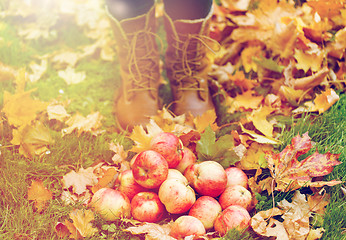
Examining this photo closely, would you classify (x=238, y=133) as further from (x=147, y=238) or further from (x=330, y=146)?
(x=147, y=238)

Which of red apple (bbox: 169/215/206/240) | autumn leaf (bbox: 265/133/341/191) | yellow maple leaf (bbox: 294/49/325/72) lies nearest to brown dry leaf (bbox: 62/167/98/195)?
red apple (bbox: 169/215/206/240)

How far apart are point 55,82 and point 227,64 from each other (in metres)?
1.22

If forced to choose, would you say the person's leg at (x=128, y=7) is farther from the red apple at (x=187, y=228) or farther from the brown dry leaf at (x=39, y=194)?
the red apple at (x=187, y=228)

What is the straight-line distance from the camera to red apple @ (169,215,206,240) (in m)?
1.23

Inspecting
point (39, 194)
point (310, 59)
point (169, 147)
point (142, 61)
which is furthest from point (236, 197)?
point (310, 59)

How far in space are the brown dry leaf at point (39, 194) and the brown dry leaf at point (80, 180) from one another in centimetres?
8

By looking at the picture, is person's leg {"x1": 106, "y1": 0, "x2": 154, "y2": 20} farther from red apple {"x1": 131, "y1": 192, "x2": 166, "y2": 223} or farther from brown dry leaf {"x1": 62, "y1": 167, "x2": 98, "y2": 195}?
red apple {"x1": 131, "y1": 192, "x2": 166, "y2": 223}

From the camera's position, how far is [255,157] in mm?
1577

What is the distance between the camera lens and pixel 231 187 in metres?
1.41

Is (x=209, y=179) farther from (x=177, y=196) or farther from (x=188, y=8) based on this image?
(x=188, y=8)

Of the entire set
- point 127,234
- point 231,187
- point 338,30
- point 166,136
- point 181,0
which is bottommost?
point 127,234

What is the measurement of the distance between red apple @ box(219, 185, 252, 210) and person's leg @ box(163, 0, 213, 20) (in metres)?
0.96

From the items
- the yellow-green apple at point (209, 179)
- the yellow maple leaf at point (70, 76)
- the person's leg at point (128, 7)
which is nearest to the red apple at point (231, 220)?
the yellow-green apple at point (209, 179)

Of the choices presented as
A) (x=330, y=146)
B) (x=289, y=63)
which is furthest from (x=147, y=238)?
(x=289, y=63)
